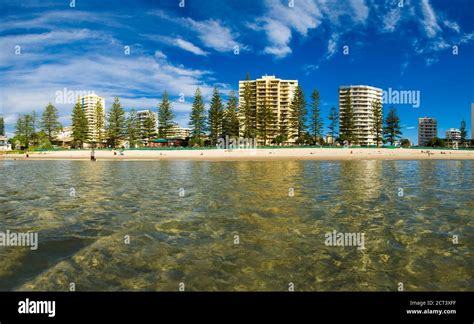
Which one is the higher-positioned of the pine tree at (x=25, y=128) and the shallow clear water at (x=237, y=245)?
the pine tree at (x=25, y=128)

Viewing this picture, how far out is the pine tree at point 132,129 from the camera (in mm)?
89938

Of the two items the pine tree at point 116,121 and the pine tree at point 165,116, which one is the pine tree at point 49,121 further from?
the pine tree at point 165,116

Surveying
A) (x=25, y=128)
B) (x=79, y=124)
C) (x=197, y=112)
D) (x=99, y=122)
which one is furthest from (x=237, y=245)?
(x=25, y=128)

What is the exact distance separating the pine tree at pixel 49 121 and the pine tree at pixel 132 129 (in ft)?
82.9

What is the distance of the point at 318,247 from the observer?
651 centimetres

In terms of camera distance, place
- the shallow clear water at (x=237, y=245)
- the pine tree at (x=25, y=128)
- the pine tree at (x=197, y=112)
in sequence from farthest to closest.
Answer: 1. the pine tree at (x=25, y=128)
2. the pine tree at (x=197, y=112)
3. the shallow clear water at (x=237, y=245)

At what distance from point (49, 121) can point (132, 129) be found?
28.1 m

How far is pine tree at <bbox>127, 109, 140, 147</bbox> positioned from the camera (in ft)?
295

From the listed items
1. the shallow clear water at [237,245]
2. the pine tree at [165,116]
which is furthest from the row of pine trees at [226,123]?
the shallow clear water at [237,245]

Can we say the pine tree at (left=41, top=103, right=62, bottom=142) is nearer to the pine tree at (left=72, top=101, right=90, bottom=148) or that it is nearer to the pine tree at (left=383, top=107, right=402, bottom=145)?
the pine tree at (left=72, top=101, right=90, bottom=148)

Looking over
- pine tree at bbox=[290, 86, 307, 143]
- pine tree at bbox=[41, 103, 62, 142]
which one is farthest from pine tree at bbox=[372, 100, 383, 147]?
pine tree at bbox=[41, 103, 62, 142]

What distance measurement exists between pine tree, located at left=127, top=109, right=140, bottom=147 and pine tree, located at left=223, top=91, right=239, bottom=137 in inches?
1056

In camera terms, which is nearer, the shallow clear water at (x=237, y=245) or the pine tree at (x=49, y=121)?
the shallow clear water at (x=237, y=245)

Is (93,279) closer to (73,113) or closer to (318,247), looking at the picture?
(318,247)
